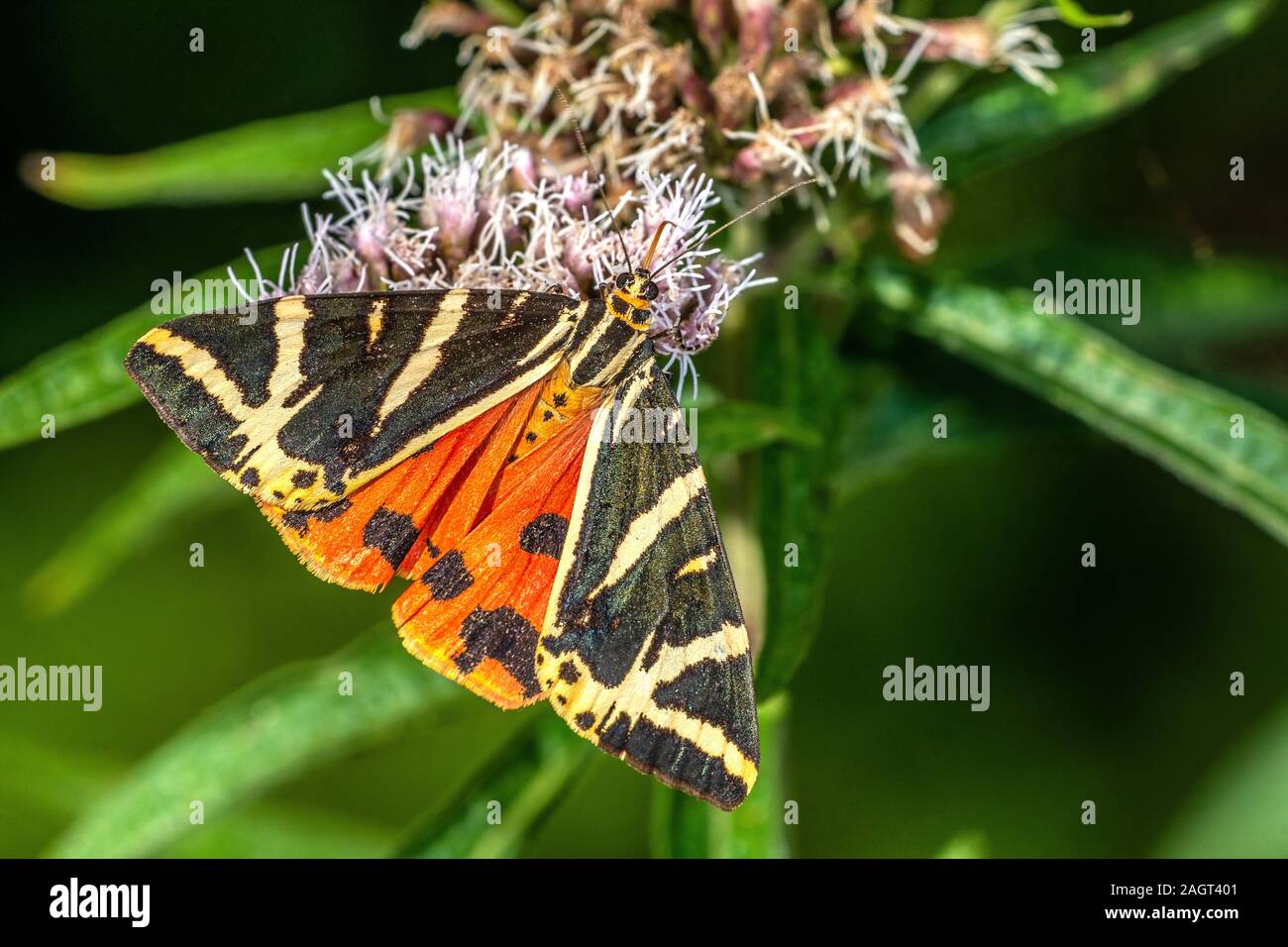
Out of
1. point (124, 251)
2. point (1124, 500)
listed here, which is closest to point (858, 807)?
point (1124, 500)

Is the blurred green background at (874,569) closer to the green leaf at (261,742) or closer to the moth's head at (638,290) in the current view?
the green leaf at (261,742)

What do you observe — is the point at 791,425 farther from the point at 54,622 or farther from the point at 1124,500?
the point at 54,622

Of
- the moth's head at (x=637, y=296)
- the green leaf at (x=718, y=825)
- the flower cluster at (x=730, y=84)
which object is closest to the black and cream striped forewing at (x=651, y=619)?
the moth's head at (x=637, y=296)

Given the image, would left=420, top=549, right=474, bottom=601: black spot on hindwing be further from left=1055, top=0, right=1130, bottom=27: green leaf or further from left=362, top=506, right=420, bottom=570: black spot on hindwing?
left=1055, top=0, right=1130, bottom=27: green leaf

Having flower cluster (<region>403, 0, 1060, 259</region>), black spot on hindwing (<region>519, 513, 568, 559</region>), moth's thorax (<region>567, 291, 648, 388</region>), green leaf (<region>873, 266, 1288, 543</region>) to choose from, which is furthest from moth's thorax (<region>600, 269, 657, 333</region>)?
green leaf (<region>873, 266, 1288, 543</region>)

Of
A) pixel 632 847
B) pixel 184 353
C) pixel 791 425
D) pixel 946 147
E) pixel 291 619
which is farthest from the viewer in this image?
pixel 291 619
